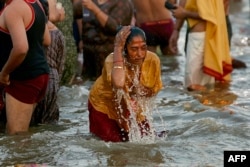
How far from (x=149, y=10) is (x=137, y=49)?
4728 millimetres

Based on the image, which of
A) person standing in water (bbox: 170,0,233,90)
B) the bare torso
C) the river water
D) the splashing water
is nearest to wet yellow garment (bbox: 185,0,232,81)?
person standing in water (bbox: 170,0,233,90)

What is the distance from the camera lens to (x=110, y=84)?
6.95 m

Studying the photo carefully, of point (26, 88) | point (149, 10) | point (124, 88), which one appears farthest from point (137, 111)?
point (149, 10)

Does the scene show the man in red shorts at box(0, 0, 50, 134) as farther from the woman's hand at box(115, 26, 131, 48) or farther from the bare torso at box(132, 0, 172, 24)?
the bare torso at box(132, 0, 172, 24)

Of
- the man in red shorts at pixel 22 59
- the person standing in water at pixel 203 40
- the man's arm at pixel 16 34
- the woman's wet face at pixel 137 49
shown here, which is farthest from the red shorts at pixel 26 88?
the person standing in water at pixel 203 40

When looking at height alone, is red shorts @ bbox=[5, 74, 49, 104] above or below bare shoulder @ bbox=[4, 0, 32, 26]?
below

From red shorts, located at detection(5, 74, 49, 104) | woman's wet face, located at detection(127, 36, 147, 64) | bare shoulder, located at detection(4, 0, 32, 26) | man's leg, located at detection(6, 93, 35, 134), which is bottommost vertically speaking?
man's leg, located at detection(6, 93, 35, 134)

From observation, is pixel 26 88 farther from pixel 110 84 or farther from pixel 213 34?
pixel 213 34

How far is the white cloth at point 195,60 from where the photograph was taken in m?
9.77

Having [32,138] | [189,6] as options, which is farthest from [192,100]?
[32,138]

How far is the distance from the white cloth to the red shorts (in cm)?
295

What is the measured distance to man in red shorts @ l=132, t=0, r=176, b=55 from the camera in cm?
1148

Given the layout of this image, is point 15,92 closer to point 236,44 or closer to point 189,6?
point 189,6

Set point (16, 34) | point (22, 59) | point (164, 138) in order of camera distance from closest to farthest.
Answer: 1. point (16, 34)
2. point (22, 59)
3. point (164, 138)
